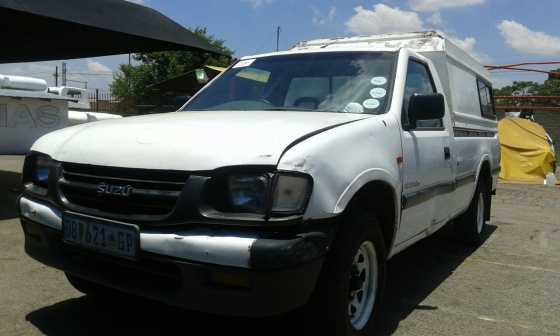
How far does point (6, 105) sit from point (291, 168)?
1381 centimetres

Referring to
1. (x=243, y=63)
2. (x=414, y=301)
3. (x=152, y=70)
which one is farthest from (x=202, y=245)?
(x=152, y=70)

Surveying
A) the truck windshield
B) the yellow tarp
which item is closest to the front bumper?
the truck windshield

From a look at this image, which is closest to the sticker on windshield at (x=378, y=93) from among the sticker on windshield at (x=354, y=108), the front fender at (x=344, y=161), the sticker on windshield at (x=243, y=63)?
the sticker on windshield at (x=354, y=108)

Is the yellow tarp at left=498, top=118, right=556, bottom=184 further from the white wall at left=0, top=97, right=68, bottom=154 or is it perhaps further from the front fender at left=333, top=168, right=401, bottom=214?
the white wall at left=0, top=97, right=68, bottom=154

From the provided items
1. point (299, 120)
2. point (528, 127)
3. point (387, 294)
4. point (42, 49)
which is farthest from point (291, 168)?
point (528, 127)

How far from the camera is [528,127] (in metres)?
13.7

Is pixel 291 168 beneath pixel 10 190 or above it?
above

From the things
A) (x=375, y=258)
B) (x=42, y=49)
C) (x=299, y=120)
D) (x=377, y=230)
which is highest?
(x=42, y=49)

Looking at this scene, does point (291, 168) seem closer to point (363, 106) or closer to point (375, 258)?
point (375, 258)

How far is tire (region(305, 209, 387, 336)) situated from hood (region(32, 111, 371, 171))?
1.79 ft

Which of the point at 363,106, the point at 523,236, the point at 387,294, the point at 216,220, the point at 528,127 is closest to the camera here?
the point at 216,220

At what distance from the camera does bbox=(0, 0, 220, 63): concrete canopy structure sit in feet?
23.7

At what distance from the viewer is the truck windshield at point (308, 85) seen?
3453 millimetres

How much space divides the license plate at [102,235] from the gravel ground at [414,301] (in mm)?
766
